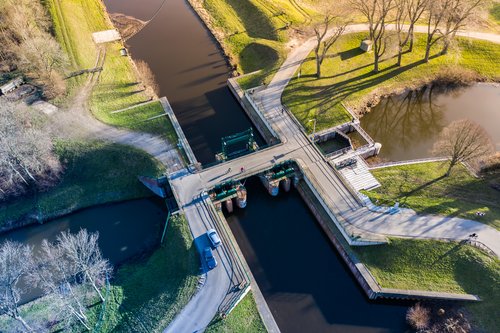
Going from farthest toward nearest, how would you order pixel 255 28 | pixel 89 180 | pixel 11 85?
1. pixel 255 28
2. pixel 11 85
3. pixel 89 180

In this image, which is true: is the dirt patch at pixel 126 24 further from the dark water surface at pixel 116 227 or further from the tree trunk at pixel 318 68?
the dark water surface at pixel 116 227

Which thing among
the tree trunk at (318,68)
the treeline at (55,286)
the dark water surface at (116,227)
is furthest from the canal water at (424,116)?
the treeline at (55,286)

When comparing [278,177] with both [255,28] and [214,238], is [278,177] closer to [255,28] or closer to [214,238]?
[214,238]

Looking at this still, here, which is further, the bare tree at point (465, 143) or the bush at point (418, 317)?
the bare tree at point (465, 143)

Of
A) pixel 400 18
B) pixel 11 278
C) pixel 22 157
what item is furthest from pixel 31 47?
pixel 400 18

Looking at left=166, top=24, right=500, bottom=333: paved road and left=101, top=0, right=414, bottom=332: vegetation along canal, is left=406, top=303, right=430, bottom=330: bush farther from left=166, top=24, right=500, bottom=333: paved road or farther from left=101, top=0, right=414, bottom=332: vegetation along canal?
left=166, top=24, right=500, bottom=333: paved road

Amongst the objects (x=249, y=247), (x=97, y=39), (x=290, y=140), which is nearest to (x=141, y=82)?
(x=97, y=39)
